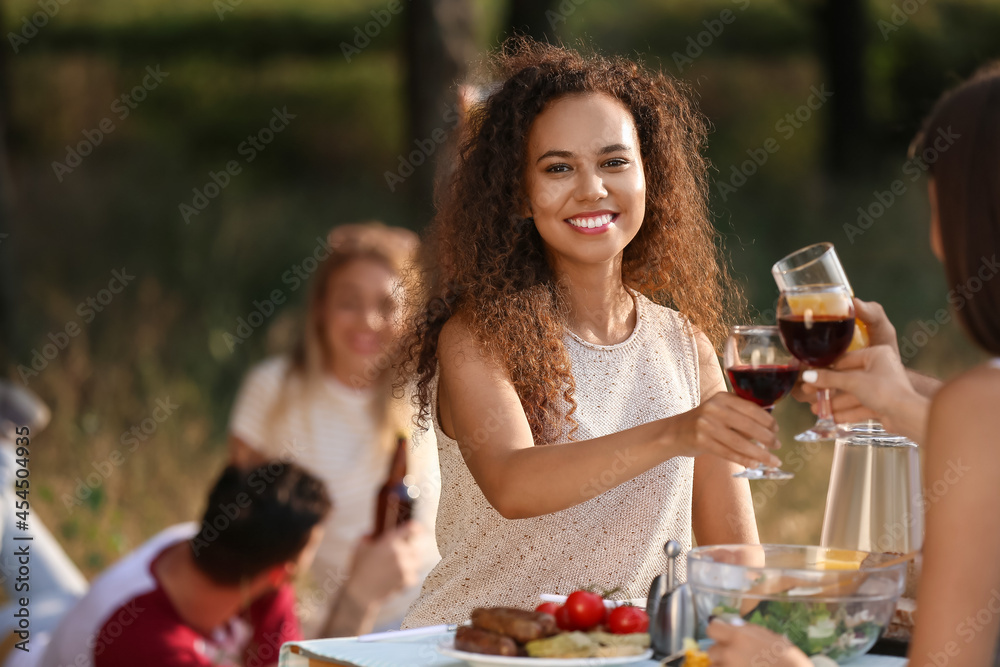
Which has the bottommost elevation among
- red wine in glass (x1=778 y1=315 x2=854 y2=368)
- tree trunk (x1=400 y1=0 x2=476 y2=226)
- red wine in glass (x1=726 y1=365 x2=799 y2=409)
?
red wine in glass (x1=726 y1=365 x2=799 y2=409)

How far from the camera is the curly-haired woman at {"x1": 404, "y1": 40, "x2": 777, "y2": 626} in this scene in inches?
98.7

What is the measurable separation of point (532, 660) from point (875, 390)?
2.60ft

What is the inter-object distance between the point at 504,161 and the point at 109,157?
415 inches

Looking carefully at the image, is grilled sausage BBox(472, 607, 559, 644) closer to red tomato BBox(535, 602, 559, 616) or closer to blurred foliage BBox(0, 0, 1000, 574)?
red tomato BBox(535, 602, 559, 616)

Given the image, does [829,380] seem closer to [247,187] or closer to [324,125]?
[247,187]

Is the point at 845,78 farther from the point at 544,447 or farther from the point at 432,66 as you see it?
the point at 544,447

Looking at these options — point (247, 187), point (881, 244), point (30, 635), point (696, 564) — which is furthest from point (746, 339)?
point (247, 187)

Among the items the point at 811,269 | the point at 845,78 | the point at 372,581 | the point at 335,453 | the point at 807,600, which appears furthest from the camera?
the point at 845,78

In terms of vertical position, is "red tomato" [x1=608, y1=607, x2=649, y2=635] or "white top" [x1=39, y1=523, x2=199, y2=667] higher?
"red tomato" [x1=608, y1=607, x2=649, y2=635]

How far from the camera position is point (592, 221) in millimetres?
2584

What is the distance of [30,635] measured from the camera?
3500 millimetres

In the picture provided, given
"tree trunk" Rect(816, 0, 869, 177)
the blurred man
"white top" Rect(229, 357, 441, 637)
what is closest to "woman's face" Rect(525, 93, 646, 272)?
the blurred man

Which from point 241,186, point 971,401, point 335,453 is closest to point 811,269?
point 971,401

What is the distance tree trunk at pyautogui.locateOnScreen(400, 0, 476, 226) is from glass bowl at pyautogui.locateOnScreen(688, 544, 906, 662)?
4333mm
